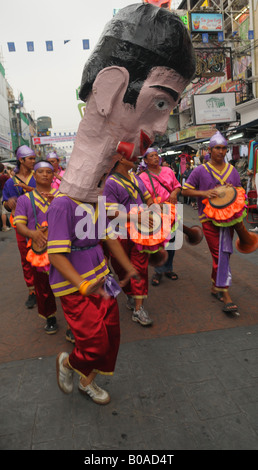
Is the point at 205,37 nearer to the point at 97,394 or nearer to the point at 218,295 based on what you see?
the point at 218,295

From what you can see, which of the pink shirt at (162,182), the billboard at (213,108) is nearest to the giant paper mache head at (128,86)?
the pink shirt at (162,182)

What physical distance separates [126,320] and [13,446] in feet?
6.11

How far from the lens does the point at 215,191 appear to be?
3.61 m

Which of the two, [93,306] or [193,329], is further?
[193,329]

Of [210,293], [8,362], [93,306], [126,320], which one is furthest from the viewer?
[210,293]

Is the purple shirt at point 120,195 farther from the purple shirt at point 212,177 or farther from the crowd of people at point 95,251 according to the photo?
the purple shirt at point 212,177

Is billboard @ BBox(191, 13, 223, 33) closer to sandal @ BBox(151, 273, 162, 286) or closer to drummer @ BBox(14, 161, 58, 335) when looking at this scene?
sandal @ BBox(151, 273, 162, 286)

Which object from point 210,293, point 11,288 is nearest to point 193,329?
point 210,293

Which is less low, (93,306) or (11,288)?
(93,306)

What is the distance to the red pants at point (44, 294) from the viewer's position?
345cm

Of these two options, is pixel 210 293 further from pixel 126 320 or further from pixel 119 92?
pixel 119 92

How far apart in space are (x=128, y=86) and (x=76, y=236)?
0.94m

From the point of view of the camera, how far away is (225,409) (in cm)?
220

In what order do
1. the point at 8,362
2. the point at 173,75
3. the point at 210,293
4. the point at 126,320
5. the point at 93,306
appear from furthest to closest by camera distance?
1. the point at 210,293
2. the point at 126,320
3. the point at 8,362
4. the point at 93,306
5. the point at 173,75
